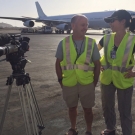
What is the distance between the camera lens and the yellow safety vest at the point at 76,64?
3.29 meters

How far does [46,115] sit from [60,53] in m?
1.64

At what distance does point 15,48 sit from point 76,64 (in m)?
1.02

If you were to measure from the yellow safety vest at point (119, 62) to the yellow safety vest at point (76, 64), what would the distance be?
0.23 m

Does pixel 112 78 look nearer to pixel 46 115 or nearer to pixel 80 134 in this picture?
pixel 80 134

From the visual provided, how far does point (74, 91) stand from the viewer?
11.2 feet

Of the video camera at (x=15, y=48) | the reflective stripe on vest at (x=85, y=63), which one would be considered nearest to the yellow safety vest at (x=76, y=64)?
the reflective stripe on vest at (x=85, y=63)

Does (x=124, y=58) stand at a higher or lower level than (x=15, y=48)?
lower

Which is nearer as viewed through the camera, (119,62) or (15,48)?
(15,48)

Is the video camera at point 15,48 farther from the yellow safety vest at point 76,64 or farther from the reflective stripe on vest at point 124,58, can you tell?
the reflective stripe on vest at point 124,58

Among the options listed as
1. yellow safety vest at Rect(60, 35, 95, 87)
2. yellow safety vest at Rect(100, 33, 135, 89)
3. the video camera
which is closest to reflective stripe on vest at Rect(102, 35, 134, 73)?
A: yellow safety vest at Rect(100, 33, 135, 89)

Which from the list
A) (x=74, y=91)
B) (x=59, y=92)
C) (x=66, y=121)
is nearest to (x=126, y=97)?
(x=74, y=91)

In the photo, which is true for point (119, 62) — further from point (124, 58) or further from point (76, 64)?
point (76, 64)

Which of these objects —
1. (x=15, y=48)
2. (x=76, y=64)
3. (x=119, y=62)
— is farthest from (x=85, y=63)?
(x=15, y=48)

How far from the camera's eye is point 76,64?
332cm
